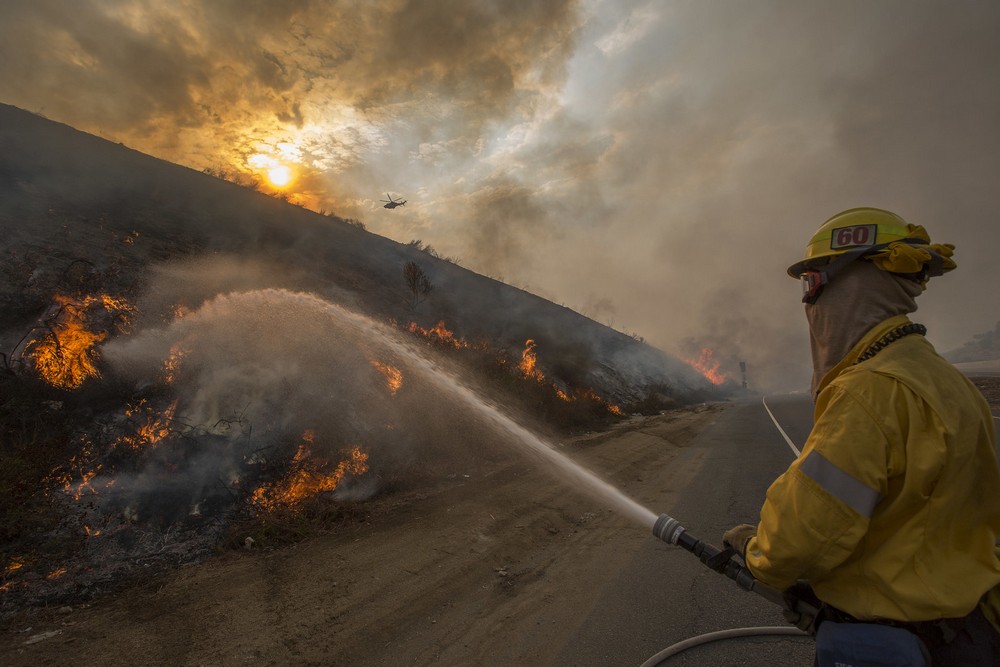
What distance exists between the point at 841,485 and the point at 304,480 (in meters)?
6.71

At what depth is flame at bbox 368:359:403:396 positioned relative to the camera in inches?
377

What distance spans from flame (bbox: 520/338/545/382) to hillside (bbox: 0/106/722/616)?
231 millimetres

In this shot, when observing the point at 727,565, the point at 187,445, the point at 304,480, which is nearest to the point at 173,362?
the point at 187,445

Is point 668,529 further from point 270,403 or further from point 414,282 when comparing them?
point 414,282

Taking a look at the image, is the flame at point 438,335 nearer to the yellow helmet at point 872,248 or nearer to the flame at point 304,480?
the flame at point 304,480

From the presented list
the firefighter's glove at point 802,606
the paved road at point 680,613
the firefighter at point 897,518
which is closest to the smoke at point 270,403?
the paved road at point 680,613

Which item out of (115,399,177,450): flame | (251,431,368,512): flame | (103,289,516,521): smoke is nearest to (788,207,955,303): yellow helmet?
(251,431,368,512): flame

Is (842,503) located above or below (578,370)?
below

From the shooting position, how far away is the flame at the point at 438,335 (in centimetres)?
1563

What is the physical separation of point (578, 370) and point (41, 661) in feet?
63.4

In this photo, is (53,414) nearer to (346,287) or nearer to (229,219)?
(346,287)

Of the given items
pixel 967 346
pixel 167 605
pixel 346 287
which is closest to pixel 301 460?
pixel 167 605

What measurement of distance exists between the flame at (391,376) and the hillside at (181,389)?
0.05m

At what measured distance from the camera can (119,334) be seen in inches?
301
